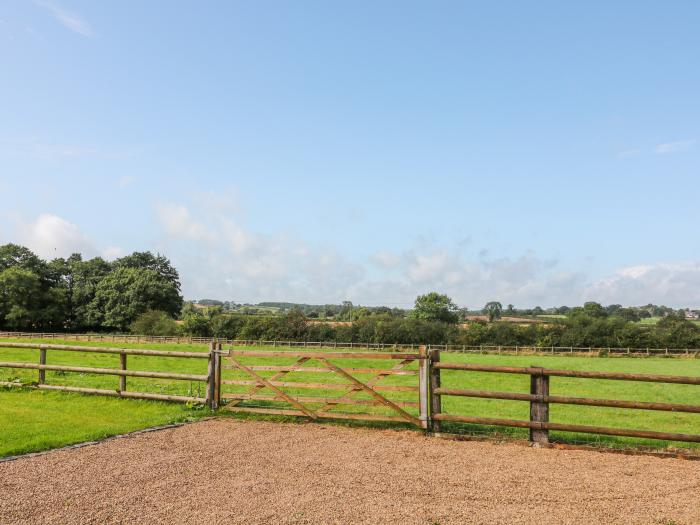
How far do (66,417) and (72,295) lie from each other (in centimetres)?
8447

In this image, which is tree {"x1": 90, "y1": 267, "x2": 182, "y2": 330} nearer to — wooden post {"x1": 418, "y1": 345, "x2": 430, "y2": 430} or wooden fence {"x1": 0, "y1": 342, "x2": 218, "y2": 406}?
wooden fence {"x1": 0, "y1": 342, "x2": 218, "y2": 406}

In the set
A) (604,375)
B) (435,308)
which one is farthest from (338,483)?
(435,308)

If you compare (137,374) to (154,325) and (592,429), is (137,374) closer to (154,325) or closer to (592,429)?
(592,429)

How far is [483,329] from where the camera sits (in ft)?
227

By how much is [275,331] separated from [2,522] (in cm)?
6557

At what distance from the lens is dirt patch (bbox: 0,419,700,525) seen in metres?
6.03

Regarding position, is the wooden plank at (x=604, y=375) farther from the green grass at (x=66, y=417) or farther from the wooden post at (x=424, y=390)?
the green grass at (x=66, y=417)

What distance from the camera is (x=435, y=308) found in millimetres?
114562

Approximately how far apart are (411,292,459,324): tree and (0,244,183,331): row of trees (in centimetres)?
5135

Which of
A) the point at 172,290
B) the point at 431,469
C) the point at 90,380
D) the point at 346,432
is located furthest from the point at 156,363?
the point at 172,290

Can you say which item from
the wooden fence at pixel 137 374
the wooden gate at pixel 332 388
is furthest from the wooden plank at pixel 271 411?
the wooden fence at pixel 137 374

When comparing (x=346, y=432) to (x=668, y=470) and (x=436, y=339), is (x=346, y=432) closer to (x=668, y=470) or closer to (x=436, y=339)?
(x=668, y=470)

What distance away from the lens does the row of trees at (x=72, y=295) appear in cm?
7631

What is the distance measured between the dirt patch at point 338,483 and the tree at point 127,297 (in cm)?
7688
